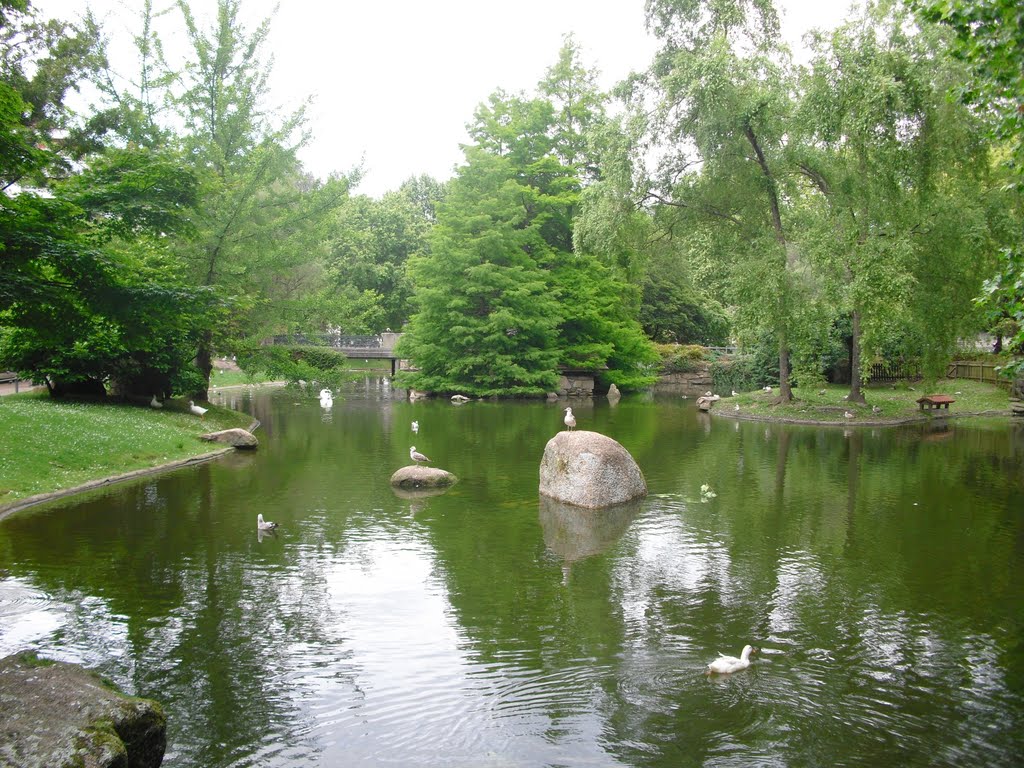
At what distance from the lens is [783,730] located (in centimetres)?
725

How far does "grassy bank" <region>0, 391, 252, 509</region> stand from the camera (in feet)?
54.9

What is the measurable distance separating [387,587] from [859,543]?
811 centimetres

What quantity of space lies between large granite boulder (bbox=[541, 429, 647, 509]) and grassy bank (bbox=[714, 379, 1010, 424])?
1731 centimetres

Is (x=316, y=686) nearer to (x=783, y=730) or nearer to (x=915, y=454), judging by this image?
(x=783, y=730)

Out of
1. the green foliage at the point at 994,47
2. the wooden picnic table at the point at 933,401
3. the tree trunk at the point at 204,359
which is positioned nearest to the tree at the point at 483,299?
the tree trunk at the point at 204,359

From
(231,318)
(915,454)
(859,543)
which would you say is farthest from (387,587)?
(231,318)

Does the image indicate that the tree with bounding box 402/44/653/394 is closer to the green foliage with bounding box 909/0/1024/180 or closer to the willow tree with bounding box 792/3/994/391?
the willow tree with bounding box 792/3/994/391

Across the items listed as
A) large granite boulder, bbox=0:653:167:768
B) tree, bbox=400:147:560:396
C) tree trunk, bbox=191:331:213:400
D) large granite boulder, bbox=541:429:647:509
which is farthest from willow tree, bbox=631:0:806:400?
large granite boulder, bbox=0:653:167:768

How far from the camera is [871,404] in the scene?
33156 mm

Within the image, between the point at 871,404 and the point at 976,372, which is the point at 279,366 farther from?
the point at 976,372

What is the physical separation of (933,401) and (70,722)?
111 feet

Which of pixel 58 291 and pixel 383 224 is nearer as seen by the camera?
pixel 58 291

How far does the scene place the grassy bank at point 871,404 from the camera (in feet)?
104

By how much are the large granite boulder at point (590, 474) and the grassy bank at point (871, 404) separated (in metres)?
17.3
